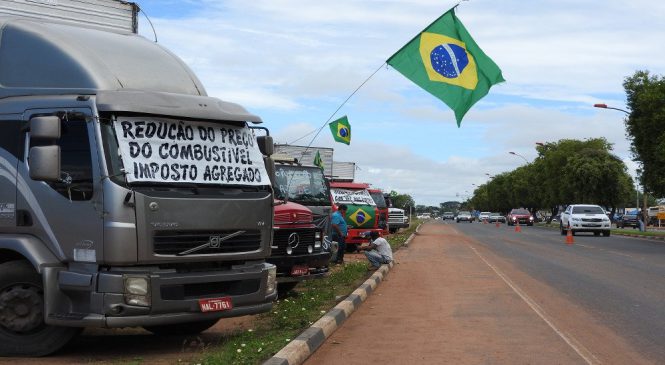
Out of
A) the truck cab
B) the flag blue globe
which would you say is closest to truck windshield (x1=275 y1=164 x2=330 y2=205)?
the flag blue globe

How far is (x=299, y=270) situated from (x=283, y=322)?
8.35ft

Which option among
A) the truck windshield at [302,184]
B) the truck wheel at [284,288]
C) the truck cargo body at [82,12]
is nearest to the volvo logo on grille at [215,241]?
the truck cargo body at [82,12]

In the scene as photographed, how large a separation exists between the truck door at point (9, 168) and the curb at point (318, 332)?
3082 mm

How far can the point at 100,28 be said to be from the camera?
32.2 feet

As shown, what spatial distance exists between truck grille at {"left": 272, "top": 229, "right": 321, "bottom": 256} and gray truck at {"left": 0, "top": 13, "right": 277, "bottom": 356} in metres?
3.61

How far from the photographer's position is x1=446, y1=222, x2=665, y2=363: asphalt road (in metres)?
9.95

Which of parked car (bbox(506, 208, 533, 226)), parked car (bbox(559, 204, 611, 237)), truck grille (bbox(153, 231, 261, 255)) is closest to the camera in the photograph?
truck grille (bbox(153, 231, 261, 255))

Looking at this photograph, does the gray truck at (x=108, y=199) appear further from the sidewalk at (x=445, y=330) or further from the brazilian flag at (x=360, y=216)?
the brazilian flag at (x=360, y=216)

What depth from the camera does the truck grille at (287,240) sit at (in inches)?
490

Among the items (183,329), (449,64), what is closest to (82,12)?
(183,329)

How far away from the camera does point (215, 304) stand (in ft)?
27.3

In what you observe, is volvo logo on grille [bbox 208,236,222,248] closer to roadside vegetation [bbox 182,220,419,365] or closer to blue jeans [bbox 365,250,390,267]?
roadside vegetation [bbox 182,220,419,365]

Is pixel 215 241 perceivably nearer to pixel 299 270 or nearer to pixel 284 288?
pixel 299 270

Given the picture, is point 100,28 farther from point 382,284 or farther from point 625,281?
point 625,281
